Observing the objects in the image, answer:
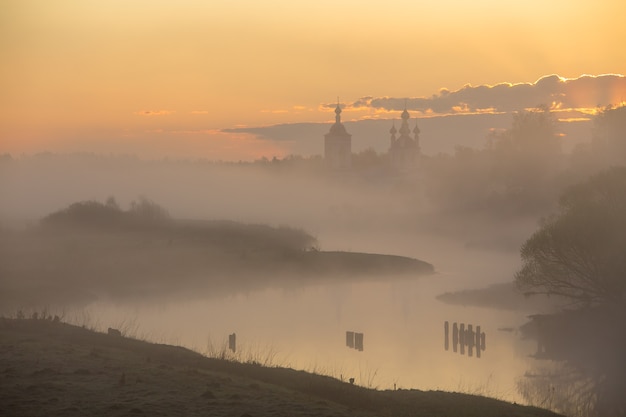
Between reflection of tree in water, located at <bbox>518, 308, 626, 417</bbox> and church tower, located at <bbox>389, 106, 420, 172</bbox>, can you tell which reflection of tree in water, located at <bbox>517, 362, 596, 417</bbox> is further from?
church tower, located at <bbox>389, 106, 420, 172</bbox>

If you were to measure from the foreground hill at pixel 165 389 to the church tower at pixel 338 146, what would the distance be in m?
142

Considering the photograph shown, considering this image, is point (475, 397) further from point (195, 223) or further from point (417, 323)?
point (195, 223)

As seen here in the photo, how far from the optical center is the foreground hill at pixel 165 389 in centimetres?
2100

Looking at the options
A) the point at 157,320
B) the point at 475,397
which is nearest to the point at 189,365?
the point at 475,397

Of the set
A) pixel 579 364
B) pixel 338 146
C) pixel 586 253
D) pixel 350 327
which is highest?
pixel 338 146

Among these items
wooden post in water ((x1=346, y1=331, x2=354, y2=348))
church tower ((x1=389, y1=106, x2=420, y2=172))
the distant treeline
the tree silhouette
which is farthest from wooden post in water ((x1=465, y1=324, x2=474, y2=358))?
church tower ((x1=389, y1=106, x2=420, y2=172))

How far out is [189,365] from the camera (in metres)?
27.3

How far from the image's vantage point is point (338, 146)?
562 ft

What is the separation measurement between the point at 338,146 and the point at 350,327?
117m

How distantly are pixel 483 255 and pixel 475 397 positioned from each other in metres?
75.8

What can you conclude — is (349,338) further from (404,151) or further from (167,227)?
(404,151)

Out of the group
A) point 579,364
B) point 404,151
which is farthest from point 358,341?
point 404,151

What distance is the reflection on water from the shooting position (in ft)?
135

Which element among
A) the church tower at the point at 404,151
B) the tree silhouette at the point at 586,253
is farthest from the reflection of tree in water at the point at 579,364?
the church tower at the point at 404,151
